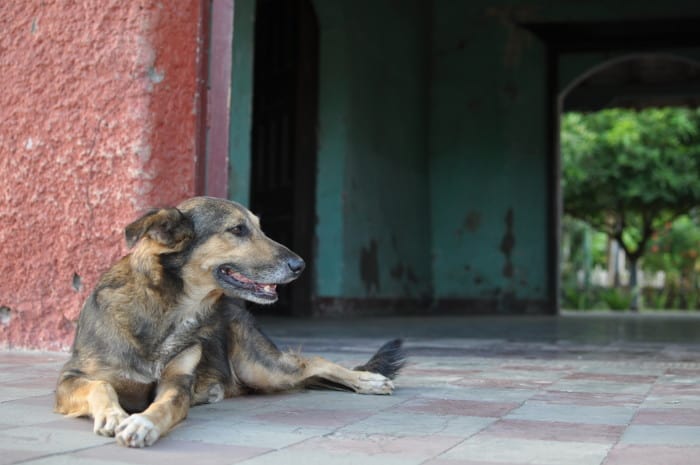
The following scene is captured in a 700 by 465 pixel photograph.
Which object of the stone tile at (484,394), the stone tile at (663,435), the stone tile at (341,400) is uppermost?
the stone tile at (663,435)

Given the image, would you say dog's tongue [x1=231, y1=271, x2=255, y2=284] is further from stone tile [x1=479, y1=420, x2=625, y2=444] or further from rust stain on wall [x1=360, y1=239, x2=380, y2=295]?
rust stain on wall [x1=360, y1=239, x2=380, y2=295]

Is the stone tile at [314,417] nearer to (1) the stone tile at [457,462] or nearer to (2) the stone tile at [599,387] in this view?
(1) the stone tile at [457,462]

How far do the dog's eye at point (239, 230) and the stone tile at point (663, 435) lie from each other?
58.0 inches

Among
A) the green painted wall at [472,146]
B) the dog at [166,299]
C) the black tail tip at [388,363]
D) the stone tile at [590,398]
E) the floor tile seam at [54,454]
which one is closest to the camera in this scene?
the floor tile seam at [54,454]

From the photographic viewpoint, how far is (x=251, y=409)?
3.28 metres

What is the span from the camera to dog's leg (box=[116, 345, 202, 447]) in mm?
2469

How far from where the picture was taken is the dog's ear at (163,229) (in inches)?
117

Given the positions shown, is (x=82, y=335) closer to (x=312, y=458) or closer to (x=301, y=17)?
(x=312, y=458)

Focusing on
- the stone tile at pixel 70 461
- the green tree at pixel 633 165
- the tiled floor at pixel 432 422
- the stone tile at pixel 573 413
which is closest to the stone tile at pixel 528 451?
the tiled floor at pixel 432 422

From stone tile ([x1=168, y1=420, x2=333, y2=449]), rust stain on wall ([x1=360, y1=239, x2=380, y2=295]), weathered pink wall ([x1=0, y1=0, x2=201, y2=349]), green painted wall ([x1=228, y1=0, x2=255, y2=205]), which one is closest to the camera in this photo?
stone tile ([x1=168, y1=420, x2=333, y2=449])

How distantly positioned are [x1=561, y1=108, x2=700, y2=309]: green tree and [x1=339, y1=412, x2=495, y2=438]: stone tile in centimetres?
1890

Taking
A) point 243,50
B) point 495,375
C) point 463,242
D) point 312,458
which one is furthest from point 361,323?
point 312,458

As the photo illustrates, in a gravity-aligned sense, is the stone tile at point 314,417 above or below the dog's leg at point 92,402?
below

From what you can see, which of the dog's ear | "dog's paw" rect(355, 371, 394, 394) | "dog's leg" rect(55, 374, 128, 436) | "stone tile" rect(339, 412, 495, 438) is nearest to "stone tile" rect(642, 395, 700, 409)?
"stone tile" rect(339, 412, 495, 438)
